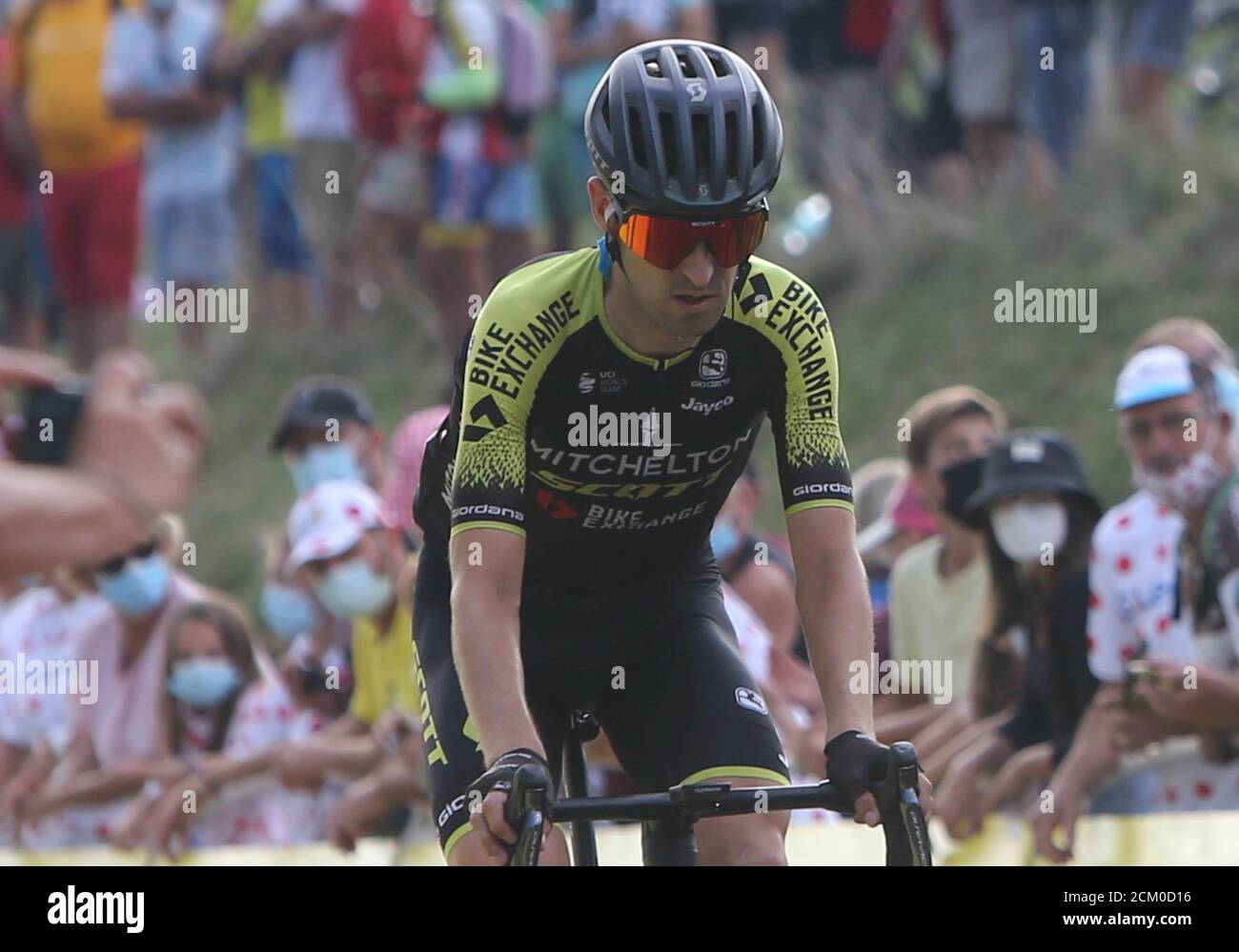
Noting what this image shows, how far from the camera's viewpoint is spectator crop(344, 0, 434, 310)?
Answer: 1138cm

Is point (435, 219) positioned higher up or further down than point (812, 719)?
higher up

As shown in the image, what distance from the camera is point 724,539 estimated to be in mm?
8430

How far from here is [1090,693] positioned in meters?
7.34

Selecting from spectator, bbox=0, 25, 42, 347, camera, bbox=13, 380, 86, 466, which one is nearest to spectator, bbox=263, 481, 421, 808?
spectator, bbox=0, 25, 42, 347

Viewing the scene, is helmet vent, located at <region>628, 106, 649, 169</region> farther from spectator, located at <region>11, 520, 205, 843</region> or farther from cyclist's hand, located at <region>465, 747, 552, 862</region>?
spectator, located at <region>11, 520, 205, 843</region>

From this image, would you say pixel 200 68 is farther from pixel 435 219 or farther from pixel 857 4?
pixel 857 4

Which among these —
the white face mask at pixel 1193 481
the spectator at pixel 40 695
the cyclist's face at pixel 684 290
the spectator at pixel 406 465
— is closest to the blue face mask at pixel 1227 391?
the white face mask at pixel 1193 481

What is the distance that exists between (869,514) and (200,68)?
4902 mm

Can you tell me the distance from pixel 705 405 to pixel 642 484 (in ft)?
0.73

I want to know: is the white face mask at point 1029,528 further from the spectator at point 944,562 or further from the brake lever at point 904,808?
the brake lever at point 904,808

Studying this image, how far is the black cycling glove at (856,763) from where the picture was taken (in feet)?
13.9

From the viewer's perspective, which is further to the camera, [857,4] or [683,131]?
[857,4]
